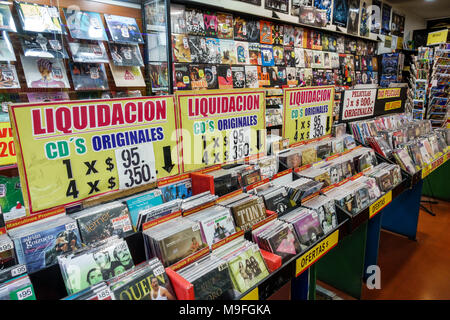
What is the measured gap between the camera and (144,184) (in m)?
1.42

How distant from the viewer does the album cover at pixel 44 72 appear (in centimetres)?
251

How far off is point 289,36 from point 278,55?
0.51 meters

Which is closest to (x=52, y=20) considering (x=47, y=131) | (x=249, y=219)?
(x=47, y=131)

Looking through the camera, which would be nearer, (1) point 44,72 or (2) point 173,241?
(2) point 173,241

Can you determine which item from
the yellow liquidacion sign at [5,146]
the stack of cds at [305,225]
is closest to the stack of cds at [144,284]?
the stack of cds at [305,225]

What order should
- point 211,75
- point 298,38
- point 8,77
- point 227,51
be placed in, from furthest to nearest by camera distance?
1. point 298,38
2. point 227,51
3. point 211,75
4. point 8,77

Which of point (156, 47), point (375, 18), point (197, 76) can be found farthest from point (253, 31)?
point (375, 18)

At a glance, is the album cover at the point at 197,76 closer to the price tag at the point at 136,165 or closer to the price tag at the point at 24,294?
the price tag at the point at 136,165

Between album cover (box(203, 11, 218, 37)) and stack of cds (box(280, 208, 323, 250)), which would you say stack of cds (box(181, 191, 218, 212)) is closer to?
stack of cds (box(280, 208, 323, 250))

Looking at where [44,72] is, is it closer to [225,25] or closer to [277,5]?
[225,25]

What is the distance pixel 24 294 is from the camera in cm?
90

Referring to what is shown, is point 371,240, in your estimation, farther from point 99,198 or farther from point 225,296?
point 99,198

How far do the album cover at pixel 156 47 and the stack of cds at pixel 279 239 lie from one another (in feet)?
8.90
